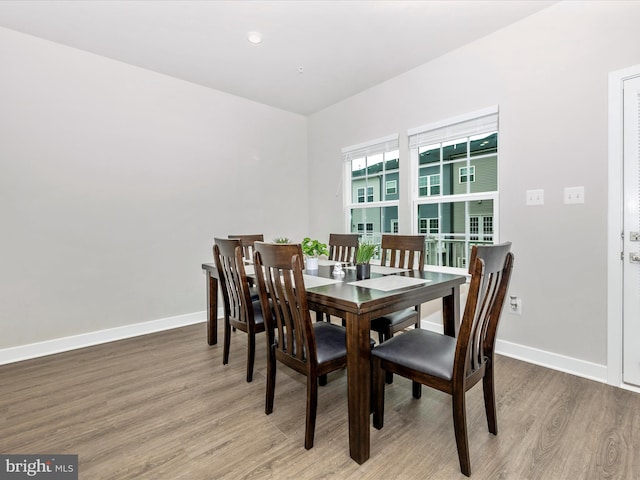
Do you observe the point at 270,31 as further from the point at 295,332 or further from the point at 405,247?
the point at 295,332

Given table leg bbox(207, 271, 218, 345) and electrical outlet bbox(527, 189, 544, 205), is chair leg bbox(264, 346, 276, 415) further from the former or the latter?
electrical outlet bbox(527, 189, 544, 205)

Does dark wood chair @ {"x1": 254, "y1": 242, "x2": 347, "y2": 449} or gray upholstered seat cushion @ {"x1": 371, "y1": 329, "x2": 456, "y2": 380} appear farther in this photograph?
dark wood chair @ {"x1": 254, "y1": 242, "x2": 347, "y2": 449}

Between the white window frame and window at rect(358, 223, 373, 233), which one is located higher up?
the white window frame

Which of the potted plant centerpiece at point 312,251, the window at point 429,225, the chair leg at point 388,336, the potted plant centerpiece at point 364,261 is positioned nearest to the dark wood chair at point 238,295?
the potted plant centerpiece at point 312,251

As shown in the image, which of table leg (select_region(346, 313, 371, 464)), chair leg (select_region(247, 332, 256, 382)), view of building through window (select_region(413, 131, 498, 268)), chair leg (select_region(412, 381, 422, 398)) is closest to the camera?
table leg (select_region(346, 313, 371, 464))

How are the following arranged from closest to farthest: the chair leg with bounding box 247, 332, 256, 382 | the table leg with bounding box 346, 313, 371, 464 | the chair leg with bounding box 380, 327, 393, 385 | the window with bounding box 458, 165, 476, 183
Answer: the table leg with bounding box 346, 313, 371, 464 → the chair leg with bounding box 380, 327, 393, 385 → the chair leg with bounding box 247, 332, 256, 382 → the window with bounding box 458, 165, 476, 183

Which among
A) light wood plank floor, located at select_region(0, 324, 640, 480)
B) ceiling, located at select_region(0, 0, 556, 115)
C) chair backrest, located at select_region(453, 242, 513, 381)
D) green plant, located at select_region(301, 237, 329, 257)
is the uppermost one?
ceiling, located at select_region(0, 0, 556, 115)

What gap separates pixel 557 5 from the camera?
234 cm

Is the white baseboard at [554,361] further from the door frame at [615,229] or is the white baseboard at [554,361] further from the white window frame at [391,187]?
the white window frame at [391,187]

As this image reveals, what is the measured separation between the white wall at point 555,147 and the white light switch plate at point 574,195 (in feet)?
0.11

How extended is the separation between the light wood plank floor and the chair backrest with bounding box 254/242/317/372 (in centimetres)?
43

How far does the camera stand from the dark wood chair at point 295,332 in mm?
1562

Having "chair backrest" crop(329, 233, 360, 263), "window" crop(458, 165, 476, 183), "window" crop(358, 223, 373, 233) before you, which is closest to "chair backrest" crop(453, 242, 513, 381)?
"chair backrest" crop(329, 233, 360, 263)

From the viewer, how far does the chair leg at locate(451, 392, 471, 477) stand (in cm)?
138
